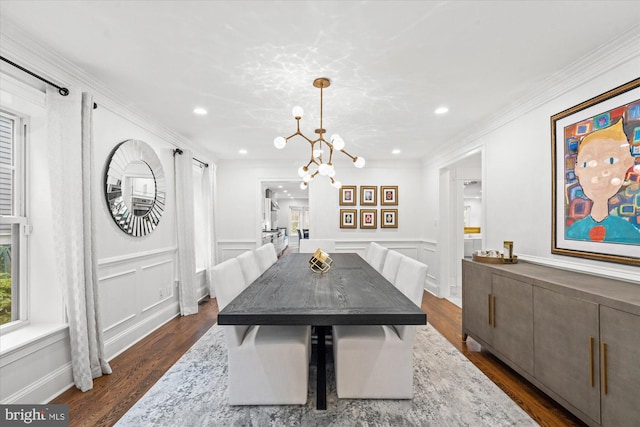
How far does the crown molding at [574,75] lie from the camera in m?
1.95

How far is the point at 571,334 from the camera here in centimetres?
186

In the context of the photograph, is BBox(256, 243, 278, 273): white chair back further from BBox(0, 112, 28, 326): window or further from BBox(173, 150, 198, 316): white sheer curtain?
BBox(0, 112, 28, 326): window

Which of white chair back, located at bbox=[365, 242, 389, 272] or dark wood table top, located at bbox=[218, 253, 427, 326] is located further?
white chair back, located at bbox=[365, 242, 389, 272]

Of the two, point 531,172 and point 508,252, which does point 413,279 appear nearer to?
point 508,252

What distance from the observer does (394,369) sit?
6.91 ft

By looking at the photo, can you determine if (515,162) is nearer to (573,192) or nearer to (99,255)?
(573,192)

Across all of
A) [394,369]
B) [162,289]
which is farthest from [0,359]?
[394,369]

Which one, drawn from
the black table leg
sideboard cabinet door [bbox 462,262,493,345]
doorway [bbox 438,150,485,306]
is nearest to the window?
the black table leg

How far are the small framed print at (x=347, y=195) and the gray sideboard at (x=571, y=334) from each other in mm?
3351

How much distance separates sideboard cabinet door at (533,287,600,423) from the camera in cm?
172

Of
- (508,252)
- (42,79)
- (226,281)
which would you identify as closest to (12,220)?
(42,79)

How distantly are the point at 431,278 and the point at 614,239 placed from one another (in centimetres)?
353

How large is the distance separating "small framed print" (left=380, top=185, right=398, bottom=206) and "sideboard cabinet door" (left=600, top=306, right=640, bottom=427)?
4.34 m

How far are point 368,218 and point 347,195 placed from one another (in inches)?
23.7
